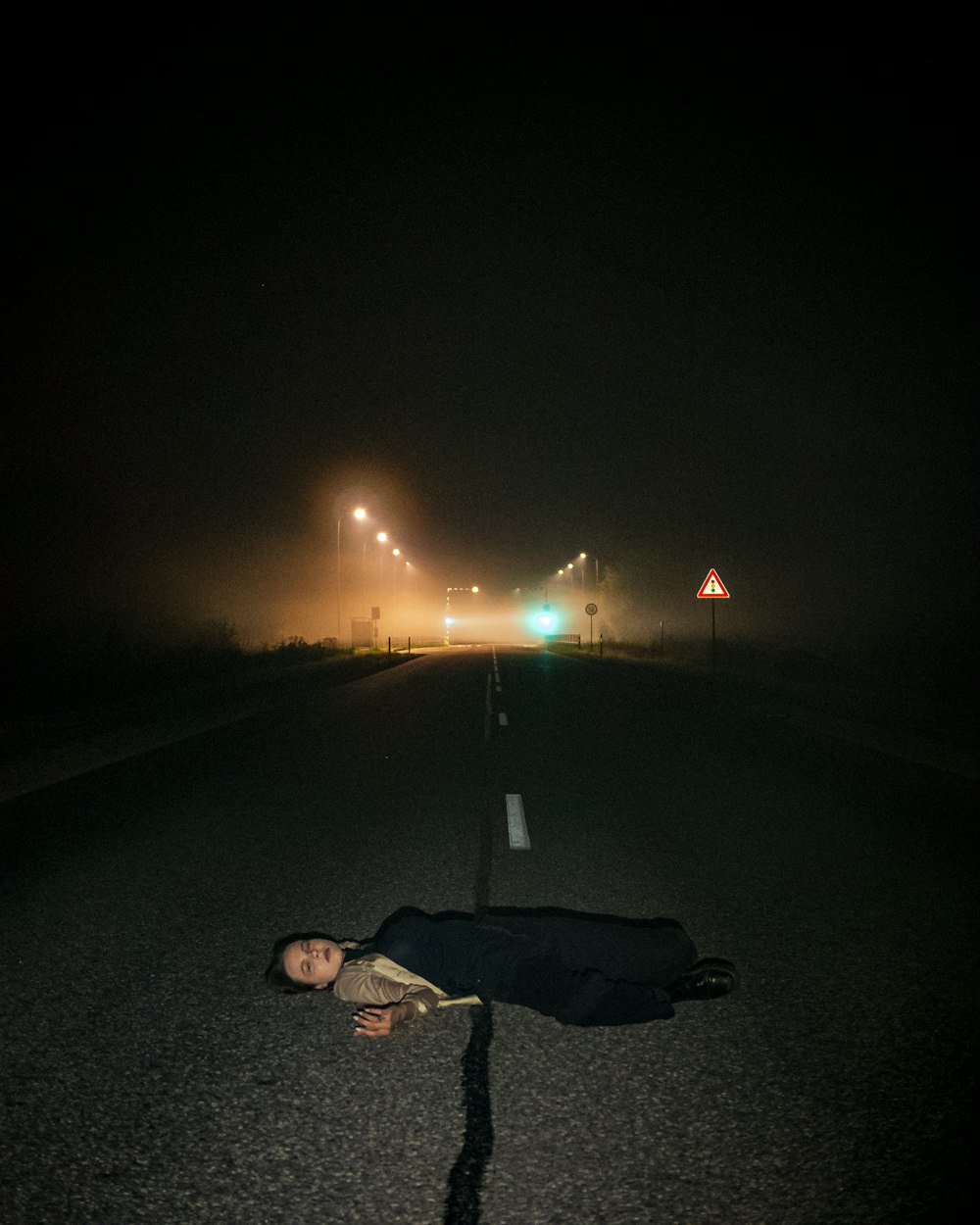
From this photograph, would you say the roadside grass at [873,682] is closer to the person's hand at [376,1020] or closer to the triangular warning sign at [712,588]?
the triangular warning sign at [712,588]

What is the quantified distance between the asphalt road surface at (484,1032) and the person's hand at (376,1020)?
12 cm

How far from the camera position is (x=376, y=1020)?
3.76m

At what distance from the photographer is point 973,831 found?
26.2 feet

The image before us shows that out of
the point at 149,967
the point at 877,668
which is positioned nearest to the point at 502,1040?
the point at 149,967

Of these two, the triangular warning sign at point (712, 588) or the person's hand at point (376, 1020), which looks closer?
the person's hand at point (376, 1020)

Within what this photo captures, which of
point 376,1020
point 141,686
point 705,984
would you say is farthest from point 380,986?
point 141,686

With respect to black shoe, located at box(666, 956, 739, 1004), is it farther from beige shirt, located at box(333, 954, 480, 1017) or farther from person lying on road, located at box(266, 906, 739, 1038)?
beige shirt, located at box(333, 954, 480, 1017)

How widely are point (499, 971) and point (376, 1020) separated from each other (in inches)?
22.9

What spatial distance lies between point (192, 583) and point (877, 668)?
3580cm

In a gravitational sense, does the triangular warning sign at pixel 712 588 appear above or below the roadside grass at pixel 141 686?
above

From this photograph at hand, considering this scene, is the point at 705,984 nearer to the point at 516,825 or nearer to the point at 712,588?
the point at 516,825

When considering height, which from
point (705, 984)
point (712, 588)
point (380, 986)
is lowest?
point (705, 984)

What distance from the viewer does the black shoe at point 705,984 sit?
4.23m

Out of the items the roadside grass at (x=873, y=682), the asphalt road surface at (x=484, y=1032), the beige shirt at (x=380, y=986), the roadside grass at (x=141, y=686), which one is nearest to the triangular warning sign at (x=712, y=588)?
the roadside grass at (x=873, y=682)
